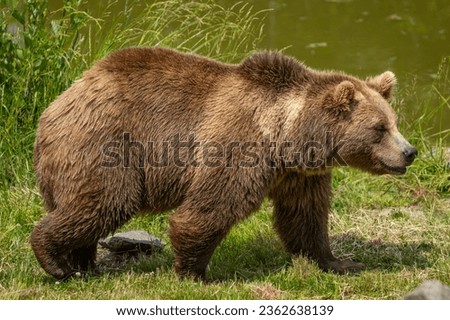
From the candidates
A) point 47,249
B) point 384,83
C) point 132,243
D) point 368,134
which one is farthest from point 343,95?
point 47,249

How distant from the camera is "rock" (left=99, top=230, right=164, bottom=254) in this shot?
8.19m

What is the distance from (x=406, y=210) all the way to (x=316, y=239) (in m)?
1.62

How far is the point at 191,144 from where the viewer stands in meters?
7.53

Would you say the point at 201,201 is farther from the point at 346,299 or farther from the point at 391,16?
the point at 391,16

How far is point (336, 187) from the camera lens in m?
9.70

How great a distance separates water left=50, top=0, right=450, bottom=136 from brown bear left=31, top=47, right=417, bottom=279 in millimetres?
5489

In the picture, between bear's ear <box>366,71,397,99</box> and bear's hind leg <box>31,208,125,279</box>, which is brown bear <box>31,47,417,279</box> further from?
bear's ear <box>366,71,397,99</box>

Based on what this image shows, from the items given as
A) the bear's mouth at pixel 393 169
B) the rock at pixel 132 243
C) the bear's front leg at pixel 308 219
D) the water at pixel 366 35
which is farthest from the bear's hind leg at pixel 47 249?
the water at pixel 366 35

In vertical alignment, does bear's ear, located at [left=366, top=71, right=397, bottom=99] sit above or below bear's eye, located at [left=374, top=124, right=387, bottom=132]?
above

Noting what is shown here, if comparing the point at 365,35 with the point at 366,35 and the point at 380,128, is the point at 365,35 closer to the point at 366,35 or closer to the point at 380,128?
the point at 366,35

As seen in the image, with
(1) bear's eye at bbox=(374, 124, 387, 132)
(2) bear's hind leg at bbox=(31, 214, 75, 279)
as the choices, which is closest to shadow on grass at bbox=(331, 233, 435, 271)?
(1) bear's eye at bbox=(374, 124, 387, 132)

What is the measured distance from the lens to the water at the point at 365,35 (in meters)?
13.9

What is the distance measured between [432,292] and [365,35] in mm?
9253

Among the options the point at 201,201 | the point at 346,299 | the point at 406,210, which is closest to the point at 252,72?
the point at 201,201
